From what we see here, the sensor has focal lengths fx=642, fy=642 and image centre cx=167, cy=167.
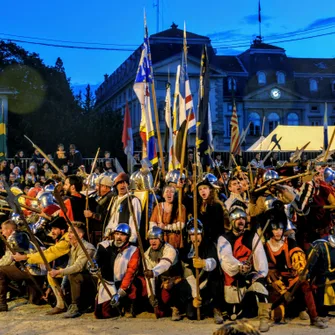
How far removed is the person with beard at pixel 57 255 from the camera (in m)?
8.12

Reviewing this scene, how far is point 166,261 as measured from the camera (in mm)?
7613

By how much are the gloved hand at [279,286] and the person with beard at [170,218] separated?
132 centimetres

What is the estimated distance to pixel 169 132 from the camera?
12.8 m

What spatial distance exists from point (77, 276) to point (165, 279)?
1123 millimetres

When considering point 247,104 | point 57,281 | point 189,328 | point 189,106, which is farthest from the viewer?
point 247,104

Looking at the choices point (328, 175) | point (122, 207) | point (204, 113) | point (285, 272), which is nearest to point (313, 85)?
point (204, 113)

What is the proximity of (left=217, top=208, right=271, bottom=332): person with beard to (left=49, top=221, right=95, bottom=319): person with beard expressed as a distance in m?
1.71

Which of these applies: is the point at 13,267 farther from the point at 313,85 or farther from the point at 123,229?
the point at 313,85

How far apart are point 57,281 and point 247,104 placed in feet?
158

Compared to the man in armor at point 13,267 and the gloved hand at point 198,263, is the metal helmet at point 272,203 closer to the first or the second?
the gloved hand at point 198,263

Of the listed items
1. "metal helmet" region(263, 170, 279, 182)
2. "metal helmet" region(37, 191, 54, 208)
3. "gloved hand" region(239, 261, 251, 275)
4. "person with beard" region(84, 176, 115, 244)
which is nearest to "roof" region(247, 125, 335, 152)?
"metal helmet" region(263, 170, 279, 182)

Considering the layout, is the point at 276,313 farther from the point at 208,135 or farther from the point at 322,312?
the point at 208,135

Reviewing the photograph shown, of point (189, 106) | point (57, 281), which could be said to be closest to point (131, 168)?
point (189, 106)

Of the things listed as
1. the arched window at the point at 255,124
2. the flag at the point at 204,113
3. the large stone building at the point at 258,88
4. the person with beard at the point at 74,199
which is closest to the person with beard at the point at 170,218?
the person with beard at the point at 74,199
